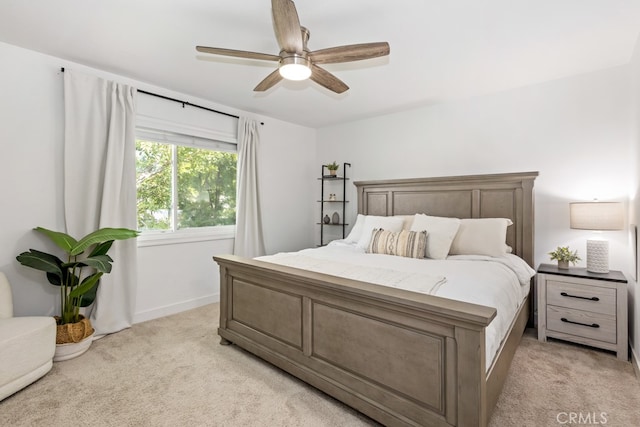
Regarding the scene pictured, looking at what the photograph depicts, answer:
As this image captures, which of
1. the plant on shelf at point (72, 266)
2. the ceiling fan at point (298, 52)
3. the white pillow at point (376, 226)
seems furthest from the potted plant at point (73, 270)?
the white pillow at point (376, 226)

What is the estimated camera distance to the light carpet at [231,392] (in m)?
1.75

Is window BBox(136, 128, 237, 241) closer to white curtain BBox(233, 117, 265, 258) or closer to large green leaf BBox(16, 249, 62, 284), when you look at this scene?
white curtain BBox(233, 117, 265, 258)

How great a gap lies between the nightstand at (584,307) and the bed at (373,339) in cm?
24

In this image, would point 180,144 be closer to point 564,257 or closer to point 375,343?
point 375,343

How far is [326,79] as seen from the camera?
2.35m

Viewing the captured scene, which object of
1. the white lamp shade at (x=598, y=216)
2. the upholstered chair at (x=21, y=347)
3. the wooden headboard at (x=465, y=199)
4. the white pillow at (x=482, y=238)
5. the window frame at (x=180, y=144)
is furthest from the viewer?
the window frame at (x=180, y=144)

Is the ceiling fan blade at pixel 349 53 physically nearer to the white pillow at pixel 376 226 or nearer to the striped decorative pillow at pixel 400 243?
the striped decorative pillow at pixel 400 243

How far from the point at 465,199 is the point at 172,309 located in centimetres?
356

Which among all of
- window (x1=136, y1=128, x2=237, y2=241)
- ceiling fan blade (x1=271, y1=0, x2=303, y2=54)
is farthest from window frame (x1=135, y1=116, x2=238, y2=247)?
ceiling fan blade (x1=271, y1=0, x2=303, y2=54)

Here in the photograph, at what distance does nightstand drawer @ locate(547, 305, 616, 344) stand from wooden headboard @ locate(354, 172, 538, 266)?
0.57m

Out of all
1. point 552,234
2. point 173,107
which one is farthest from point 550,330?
point 173,107

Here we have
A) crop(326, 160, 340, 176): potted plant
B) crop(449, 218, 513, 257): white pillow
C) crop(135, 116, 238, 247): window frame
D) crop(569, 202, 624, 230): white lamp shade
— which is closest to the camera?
crop(569, 202, 624, 230): white lamp shade

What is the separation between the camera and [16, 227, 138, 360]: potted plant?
2410 mm

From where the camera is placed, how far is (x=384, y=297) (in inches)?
62.7
